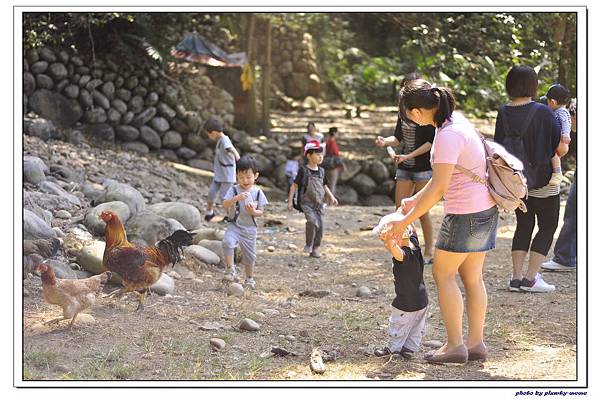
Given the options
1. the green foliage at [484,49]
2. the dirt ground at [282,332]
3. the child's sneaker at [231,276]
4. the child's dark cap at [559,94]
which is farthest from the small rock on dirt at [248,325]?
the green foliage at [484,49]

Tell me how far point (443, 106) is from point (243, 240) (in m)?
3.04

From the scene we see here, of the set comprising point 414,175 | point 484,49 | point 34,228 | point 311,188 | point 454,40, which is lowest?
point 34,228

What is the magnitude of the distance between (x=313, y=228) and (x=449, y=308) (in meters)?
4.22

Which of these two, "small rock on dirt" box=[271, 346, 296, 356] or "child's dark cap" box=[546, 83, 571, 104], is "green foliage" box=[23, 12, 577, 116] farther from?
"small rock on dirt" box=[271, 346, 296, 356]

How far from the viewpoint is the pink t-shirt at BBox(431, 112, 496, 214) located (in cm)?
457

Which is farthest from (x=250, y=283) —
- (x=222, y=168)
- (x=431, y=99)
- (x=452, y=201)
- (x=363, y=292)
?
(x=222, y=168)

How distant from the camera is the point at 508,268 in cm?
815

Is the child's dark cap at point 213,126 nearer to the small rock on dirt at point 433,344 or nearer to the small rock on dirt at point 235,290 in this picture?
the small rock on dirt at point 235,290

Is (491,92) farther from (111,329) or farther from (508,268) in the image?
(111,329)

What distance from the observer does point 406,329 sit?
202 inches

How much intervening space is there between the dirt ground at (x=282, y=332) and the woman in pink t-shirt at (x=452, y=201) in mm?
502

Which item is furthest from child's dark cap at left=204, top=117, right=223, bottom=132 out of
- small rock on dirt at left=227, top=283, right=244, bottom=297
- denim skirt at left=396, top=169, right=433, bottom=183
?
small rock on dirt at left=227, top=283, right=244, bottom=297

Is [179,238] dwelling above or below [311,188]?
below

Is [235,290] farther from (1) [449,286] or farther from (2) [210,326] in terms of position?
(1) [449,286]
